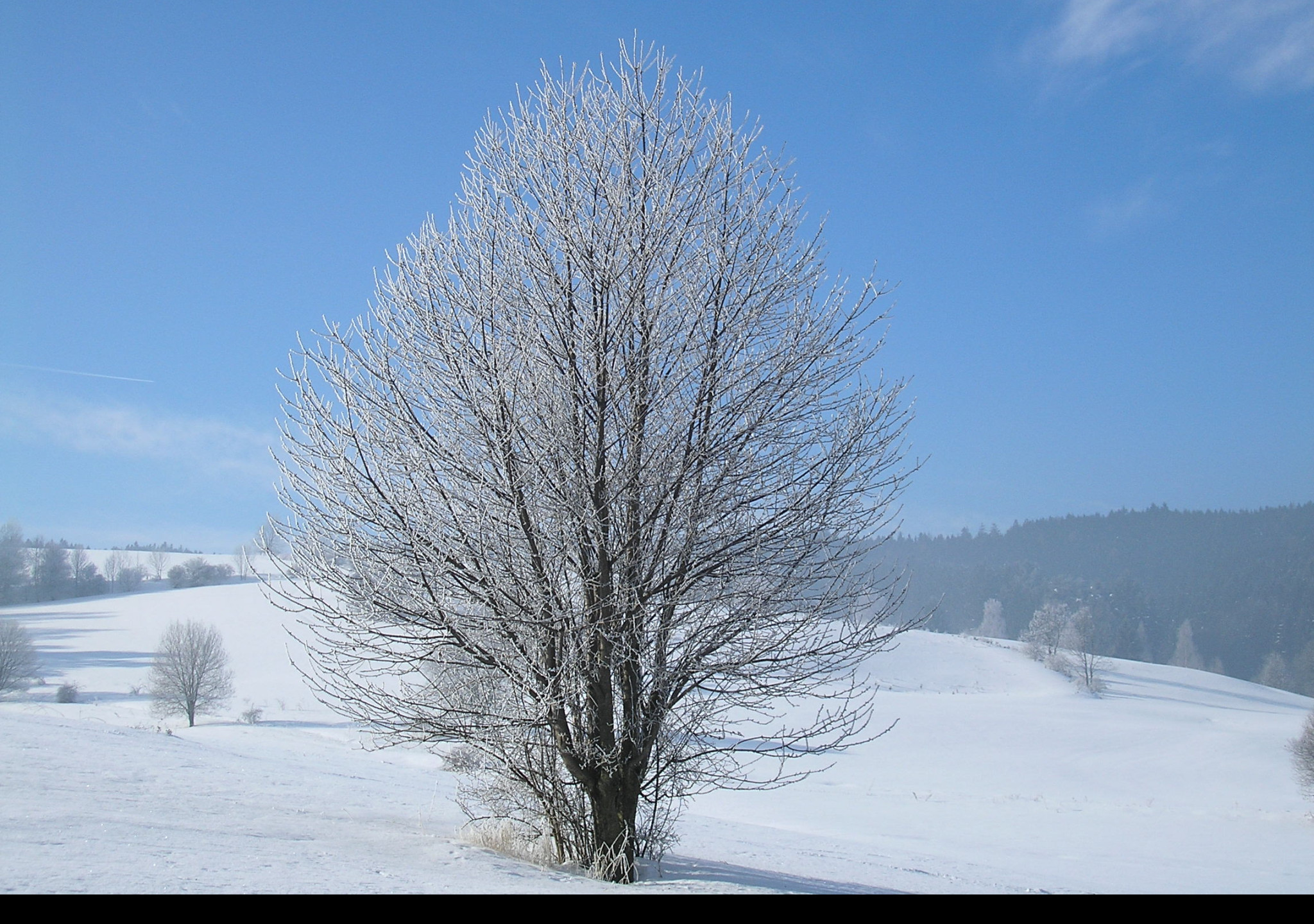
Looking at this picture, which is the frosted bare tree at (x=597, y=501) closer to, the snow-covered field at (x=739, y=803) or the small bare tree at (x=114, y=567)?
the snow-covered field at (x=739, y=803)

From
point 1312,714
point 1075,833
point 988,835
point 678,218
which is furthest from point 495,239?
point 1312,714

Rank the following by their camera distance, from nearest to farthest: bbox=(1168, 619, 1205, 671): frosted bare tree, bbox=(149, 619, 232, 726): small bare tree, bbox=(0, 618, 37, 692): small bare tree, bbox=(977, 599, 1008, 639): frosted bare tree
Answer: bbox=(0, 618, 37, 692): small bare tree, bbox=(149, 619, 232, 726): small bare tree, bbox=(1168, 619, 1205, 671): frosted bare tree, bbox=(977, 599, 1008, 639): frosted bare tree

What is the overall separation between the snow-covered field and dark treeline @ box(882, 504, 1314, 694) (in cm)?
3257

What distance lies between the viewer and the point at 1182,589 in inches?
4653

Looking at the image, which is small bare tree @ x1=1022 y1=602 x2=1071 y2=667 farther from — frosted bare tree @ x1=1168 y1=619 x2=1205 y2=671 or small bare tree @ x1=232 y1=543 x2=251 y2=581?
small bare tree @ x1=232 y1=543 x2=251 y2=581

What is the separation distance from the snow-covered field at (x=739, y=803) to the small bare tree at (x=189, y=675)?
1.24 m

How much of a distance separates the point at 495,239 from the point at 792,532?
3.51 metres

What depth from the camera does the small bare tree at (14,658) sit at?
4075 centimetres

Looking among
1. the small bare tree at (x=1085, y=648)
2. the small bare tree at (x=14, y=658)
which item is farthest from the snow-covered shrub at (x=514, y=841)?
the small bare tree at (x=1085, y=648)

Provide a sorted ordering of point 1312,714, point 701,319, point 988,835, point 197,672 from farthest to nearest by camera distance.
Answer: point 197,672 < point 1312,714 < point 988,835 < point 701,319

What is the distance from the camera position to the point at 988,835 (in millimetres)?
21953

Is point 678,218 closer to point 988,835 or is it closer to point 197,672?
point 988,835

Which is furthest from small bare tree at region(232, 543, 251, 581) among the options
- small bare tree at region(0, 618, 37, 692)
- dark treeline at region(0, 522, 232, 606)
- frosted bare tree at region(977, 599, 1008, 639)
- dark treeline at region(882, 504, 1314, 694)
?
frosted bare tree at region(977, 599, 1008, 639)

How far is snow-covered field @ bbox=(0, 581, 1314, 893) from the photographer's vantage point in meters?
6.20
